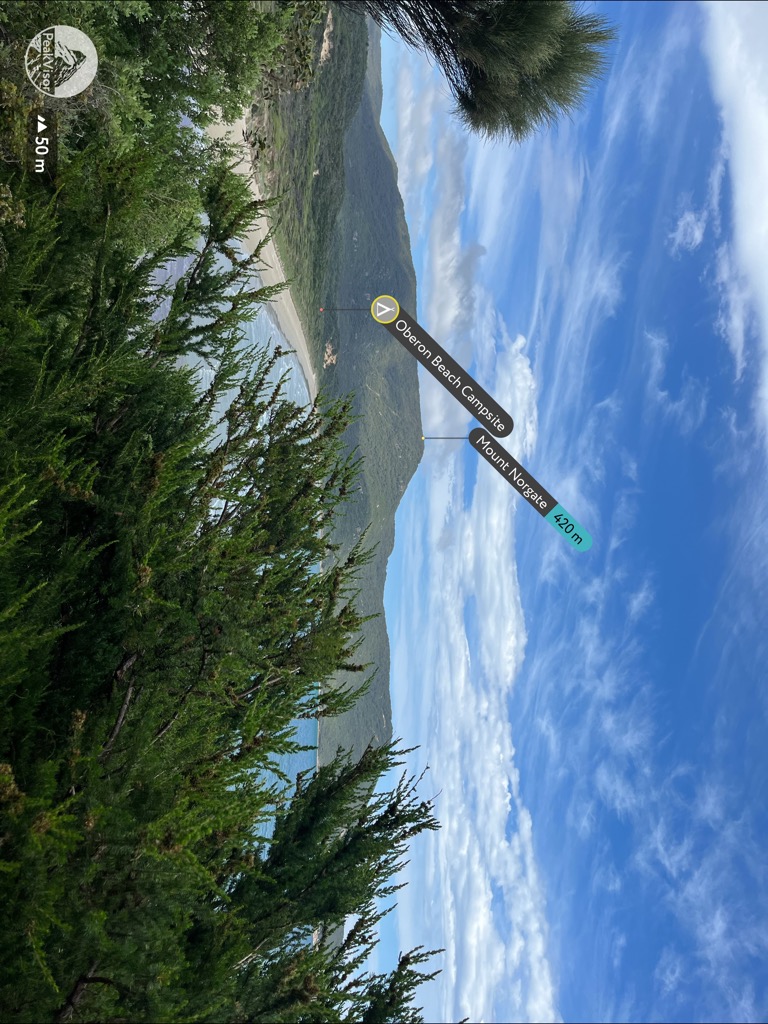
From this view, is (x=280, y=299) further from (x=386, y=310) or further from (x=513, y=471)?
(x=513, y=471)

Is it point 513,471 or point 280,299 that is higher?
point 280,299

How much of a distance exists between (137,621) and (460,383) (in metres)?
5.09

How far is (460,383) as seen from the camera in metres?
9.25

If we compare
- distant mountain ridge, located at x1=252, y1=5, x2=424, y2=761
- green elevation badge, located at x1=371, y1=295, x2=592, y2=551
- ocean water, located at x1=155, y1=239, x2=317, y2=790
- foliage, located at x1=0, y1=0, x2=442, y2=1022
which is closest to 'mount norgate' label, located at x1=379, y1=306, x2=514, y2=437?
green elevation badge, located at x1=371, y1=295, x2=592, y2=551

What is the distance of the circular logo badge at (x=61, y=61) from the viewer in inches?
352

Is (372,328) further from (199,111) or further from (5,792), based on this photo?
(5,792)

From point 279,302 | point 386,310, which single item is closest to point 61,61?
point 386,310

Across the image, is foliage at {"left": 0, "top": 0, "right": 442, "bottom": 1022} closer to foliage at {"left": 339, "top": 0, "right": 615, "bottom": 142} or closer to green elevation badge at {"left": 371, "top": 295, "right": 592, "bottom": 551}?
green elevation badge at {"left": 371, "top": 295, "right": 592, "bottom": 551}

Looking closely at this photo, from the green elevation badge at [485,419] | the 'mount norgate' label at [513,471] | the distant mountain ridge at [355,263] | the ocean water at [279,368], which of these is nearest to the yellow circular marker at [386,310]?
the green elevation badge at [485,419]

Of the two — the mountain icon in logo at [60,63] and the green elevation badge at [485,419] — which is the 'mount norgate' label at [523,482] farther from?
the mountain icon in logo at [60,63]

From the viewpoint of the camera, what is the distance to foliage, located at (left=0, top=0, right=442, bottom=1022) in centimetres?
553

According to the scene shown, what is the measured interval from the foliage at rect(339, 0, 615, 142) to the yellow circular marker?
6.33 metres

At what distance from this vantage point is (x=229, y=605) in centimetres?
793

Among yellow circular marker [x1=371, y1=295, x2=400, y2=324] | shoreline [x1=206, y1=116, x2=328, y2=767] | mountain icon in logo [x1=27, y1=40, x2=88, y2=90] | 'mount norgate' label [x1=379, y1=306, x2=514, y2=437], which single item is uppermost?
shoreline [x1=206, y1=116, x2=328, y2=767]
